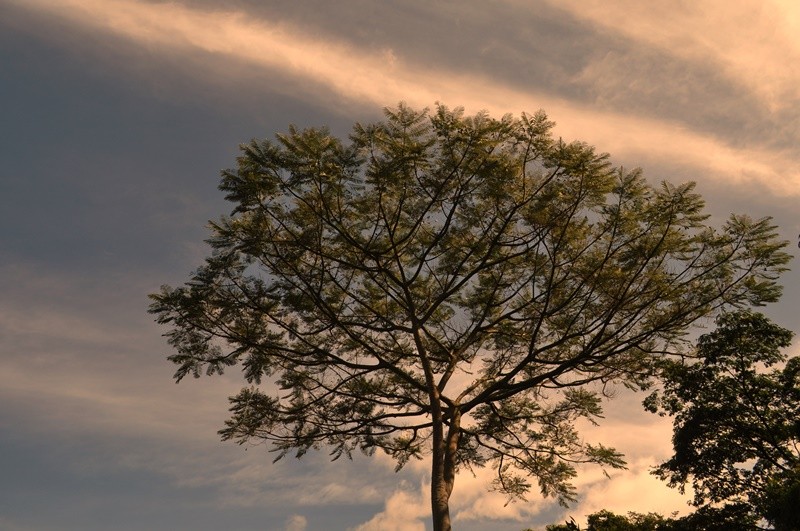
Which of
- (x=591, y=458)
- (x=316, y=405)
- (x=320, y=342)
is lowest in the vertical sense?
(x=591, y=458)

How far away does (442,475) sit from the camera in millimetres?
20016

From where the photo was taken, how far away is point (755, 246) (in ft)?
61.7

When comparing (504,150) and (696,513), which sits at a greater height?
(504,150)

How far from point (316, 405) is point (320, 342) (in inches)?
81.4

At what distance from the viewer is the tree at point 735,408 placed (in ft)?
68.7

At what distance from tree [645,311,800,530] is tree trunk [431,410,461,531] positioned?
6852mm

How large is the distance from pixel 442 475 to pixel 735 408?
872cm

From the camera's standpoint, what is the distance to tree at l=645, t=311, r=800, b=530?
2094 centimetres

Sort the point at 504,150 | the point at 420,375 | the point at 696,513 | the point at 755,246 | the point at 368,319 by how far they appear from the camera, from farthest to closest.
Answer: the point at 420,375 < the point at 368,319 < the point at 696,513 < the point at 755,246 < the point at 504,150

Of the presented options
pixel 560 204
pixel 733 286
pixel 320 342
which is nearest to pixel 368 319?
pixel 320 342

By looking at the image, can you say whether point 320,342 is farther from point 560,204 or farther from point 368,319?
point 560,204

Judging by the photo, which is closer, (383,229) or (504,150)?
(504,150)

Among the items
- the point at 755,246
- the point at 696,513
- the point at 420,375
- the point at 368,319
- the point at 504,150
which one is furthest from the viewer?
the point at 420,375

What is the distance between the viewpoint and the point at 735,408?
69.0 ft
